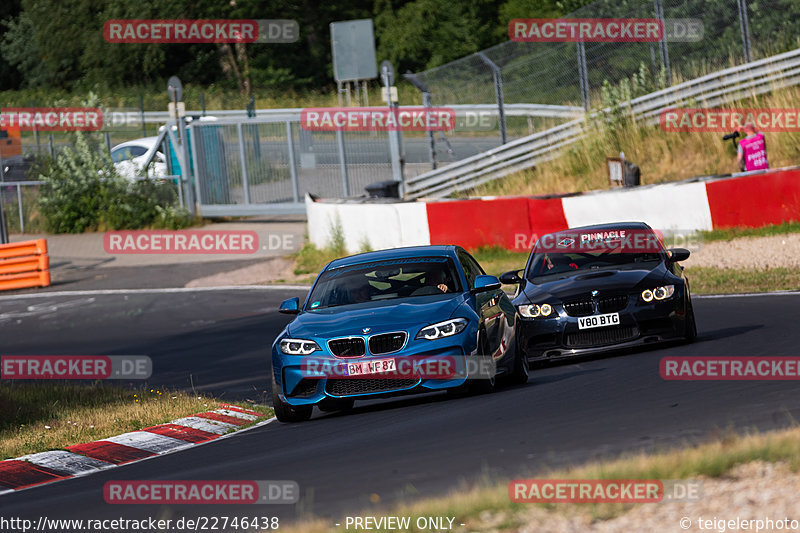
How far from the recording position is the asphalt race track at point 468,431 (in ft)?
23.5

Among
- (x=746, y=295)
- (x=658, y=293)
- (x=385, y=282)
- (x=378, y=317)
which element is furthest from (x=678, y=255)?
(x=378, y=317)

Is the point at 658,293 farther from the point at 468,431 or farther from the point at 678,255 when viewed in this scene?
the point at 468,431

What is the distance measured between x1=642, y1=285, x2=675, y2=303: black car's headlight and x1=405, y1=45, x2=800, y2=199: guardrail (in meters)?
16.0

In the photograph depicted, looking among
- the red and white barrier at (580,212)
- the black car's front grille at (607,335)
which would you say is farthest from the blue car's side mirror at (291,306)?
the red and white barrier at (580,212)

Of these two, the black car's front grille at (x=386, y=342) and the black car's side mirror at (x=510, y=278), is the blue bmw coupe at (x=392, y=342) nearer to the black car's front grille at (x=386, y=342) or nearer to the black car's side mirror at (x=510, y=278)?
the black car's front grille at (x=386, y=342)

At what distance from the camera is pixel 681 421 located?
812cm

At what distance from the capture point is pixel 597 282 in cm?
1295

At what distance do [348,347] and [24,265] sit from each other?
19694 mm

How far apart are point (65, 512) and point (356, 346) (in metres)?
3.34

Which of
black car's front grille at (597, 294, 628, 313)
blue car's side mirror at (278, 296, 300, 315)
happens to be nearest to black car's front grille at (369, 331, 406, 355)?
blue car's side mirror at (278, 296, 300, 315)

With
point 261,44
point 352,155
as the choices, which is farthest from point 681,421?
point 261,44

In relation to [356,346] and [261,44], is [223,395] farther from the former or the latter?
[261,44]

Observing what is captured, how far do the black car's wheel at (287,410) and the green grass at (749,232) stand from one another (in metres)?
12.4

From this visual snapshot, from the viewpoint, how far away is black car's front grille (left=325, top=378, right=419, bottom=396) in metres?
10.2
